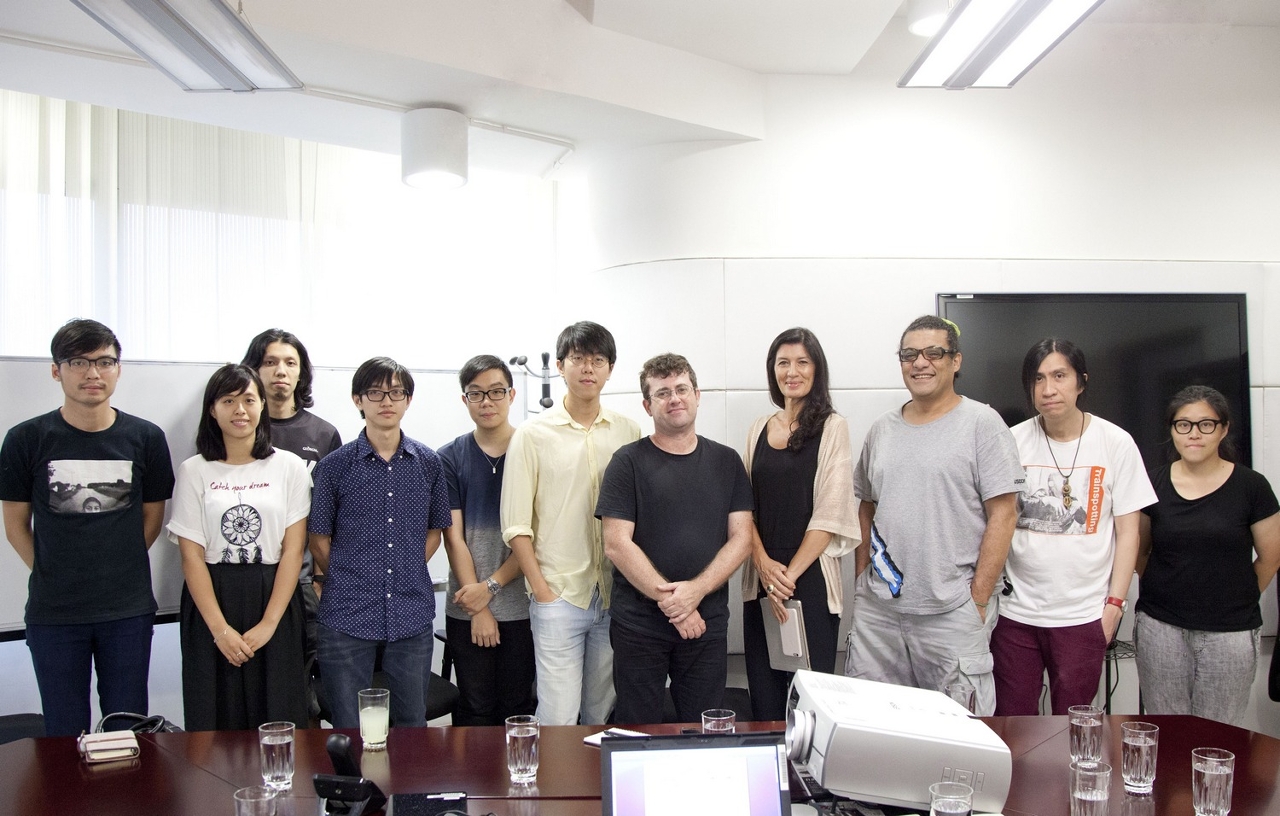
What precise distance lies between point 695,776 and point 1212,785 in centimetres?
93

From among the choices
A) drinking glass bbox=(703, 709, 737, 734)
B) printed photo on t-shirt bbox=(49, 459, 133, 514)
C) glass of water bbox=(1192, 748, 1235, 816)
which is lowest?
glass of water bbox=(1192, 748, 1235, 816)

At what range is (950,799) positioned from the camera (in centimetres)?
145

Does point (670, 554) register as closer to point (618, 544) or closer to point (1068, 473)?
point (618, 544)

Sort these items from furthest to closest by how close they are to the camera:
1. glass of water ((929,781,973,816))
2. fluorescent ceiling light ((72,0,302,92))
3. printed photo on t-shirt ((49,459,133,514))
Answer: printed photo on t-shirt ((49,459,133,514)), fluorescent ceiling light ((72,0,302,92)), glass of water ((929,781,973,816))

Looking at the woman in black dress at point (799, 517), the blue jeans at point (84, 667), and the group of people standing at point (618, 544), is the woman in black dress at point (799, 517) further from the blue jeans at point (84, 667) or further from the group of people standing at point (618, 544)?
the blue jeans at point (84, 667)

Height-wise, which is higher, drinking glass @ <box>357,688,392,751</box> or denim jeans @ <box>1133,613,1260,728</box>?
drinking glass @ <box>357,688,392,751</box>

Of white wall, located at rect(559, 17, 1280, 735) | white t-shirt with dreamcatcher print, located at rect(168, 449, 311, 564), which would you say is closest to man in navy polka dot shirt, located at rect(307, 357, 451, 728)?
white t-shirt with dreamcatcher print, located at rect(168, 449, 311, 564)

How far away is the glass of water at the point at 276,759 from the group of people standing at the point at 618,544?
3.25ft

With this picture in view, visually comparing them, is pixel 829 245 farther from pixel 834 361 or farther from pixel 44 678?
pixel 44 678

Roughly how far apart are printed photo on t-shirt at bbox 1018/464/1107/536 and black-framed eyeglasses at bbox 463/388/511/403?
1.77 metres

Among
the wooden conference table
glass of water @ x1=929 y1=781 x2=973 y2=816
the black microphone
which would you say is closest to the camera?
glass of water @ x1=929 y1=781 x2=973 y2=816

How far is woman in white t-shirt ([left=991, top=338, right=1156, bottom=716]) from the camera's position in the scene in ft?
9.45

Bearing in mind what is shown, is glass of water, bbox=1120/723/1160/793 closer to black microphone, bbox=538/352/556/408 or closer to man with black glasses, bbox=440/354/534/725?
man with black glasses, bbox=440/354/534/725

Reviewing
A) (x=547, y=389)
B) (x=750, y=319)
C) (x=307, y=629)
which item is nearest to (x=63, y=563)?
(x=307, y=629)
